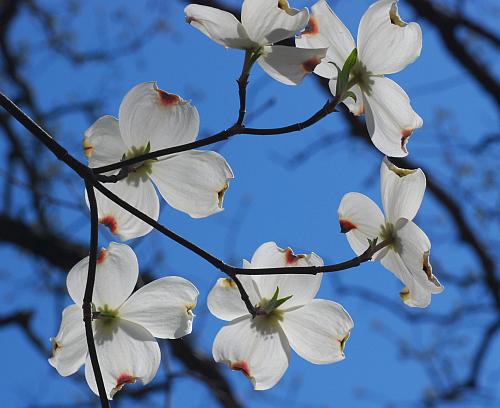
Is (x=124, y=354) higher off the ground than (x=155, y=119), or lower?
lower

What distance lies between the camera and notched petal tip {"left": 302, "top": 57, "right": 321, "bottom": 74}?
24.0 inches

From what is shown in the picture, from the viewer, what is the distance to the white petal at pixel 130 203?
72 cm

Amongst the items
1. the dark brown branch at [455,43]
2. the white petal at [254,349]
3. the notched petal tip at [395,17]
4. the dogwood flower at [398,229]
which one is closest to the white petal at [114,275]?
the white petal at [254,349]

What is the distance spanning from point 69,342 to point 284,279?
8.4 inches

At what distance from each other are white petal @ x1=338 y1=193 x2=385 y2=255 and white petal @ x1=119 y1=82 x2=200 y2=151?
0.51ft

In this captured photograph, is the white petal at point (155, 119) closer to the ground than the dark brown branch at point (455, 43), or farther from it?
farther from it

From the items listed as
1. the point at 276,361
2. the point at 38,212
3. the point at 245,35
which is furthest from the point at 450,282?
the point at 245,35

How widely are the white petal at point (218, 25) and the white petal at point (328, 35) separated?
7 centimetres

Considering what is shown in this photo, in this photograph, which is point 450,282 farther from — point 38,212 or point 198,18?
point 198,18

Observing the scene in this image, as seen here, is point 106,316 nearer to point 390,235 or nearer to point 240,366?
point 240,366

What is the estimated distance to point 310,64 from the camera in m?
0.61

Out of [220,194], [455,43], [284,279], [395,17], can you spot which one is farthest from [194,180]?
[455,43]

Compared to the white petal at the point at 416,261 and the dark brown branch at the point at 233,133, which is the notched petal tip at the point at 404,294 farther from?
the dark brown branch at the point at 233,133

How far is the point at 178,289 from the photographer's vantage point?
73cm
